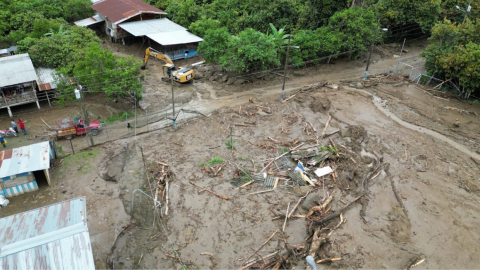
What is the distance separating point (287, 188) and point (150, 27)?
123 feet

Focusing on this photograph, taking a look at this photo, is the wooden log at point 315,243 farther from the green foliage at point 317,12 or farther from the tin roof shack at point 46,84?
the green foliage at point 317,12

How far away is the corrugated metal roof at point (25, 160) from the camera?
21312 millimetres

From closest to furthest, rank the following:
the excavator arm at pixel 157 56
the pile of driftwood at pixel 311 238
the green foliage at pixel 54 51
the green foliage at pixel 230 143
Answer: the pile of driftwood at pixel 311 238 → the green foliage at pixel 230 143 → the green foliage at pixel 54 51 → the excavator arm at pixel 157 56

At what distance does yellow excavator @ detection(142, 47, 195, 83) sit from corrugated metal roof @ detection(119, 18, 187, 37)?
12.0 feet

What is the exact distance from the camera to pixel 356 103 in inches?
1309

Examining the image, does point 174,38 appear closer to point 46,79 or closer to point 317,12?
point 46,79

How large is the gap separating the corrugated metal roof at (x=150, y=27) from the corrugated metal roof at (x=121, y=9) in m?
1.34

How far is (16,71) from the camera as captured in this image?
3297 centimetres

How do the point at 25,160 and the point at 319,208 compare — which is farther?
the point at 25,160

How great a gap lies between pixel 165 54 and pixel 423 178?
35520 mm

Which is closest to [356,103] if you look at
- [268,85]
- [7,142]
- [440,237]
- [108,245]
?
[268,85]

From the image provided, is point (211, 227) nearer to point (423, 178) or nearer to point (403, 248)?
point (403, 248)

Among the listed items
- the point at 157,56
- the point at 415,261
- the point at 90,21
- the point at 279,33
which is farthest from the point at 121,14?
the point at 415,261

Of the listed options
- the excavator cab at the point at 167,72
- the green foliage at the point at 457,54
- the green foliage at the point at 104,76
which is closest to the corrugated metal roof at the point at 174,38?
the excavator cab at the point at 167,72
